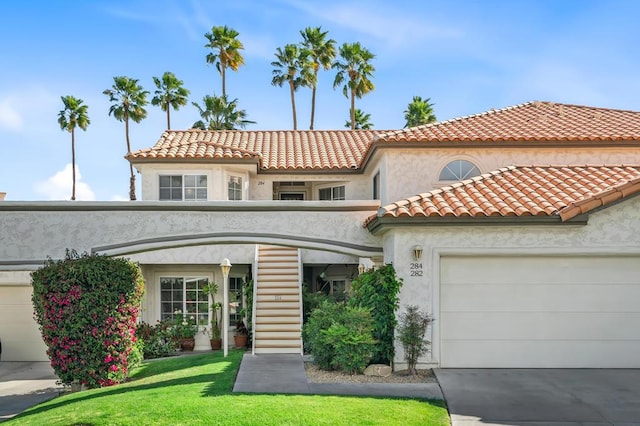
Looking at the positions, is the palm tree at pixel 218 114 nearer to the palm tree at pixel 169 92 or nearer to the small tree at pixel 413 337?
the palm tree at pixel 169 92

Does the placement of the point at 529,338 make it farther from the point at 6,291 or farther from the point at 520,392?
the point at 6,291

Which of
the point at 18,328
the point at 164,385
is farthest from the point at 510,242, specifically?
the point at 18,328

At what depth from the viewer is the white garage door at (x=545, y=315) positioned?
14.4m

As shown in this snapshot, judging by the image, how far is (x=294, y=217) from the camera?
54.7 feet

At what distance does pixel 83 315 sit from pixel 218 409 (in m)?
6.04

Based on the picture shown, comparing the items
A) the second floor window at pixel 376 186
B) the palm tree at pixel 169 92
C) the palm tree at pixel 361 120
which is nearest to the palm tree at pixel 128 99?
the palm tree at pixel 169 92

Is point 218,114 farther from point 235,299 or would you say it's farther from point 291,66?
point 235,299

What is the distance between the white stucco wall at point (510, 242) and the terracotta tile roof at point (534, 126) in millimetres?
5066

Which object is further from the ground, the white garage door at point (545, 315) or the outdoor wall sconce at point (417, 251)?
the outdoor wall sconce at point (417, 251)

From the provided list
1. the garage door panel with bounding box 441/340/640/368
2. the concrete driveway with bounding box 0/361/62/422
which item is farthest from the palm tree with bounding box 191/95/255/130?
the garage door panel with bounding box 441/340/640/368

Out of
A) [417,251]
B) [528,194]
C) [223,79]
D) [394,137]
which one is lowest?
[417,251]

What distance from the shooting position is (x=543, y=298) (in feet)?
47.2

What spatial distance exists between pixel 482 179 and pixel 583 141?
14.0ft

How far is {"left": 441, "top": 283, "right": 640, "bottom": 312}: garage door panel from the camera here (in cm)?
1435
